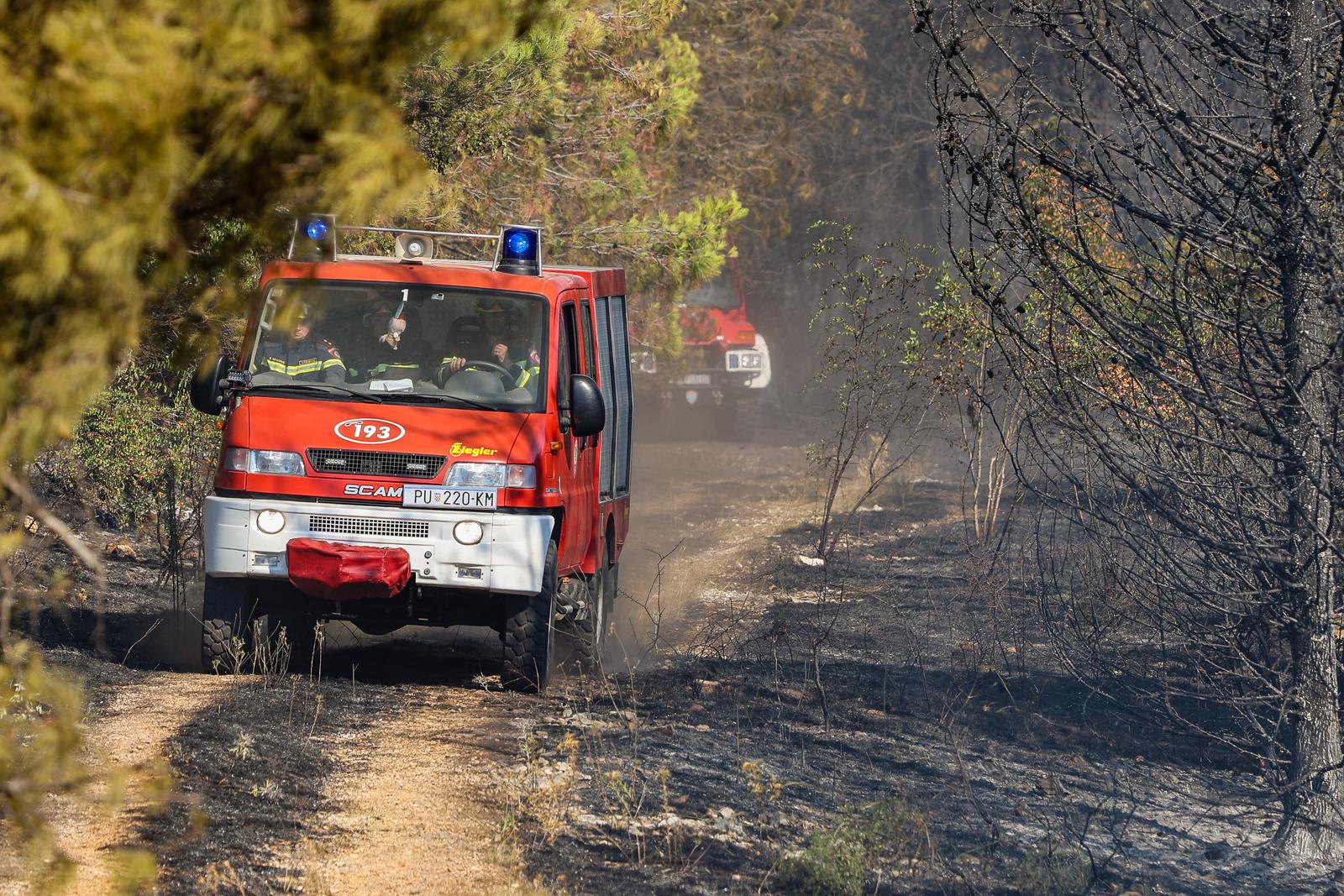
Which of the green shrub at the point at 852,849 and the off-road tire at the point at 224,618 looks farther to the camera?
the off-road tire at the point at 224,618

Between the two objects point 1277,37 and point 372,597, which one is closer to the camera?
point 1277,37

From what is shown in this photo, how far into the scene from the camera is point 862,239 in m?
33.5

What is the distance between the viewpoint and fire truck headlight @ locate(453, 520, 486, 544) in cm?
768

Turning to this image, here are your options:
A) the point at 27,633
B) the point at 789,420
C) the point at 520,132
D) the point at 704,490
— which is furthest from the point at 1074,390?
the point at 789,420

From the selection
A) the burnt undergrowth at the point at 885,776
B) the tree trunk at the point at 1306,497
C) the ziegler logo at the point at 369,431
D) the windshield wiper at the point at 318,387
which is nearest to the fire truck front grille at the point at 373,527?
the ziegler logo at the point at 369,431

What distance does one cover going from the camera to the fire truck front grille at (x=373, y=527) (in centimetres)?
768

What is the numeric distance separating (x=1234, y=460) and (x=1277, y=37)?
180cm

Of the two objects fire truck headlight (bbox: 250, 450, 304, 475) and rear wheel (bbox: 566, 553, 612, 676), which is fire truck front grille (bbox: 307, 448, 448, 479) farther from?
rear wheel (bbox: 566, 553, 612, 676)

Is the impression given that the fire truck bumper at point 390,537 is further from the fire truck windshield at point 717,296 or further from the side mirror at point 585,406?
the fire truck windshield at point 717,296

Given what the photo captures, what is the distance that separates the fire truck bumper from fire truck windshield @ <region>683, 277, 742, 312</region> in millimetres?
15837

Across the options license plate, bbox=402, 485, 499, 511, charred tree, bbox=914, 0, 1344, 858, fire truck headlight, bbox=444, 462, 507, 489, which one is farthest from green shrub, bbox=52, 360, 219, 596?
charred tree, bbox=914, 0, 1344, 858

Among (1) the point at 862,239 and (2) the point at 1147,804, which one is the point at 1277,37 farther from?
(1) the point at 862,239

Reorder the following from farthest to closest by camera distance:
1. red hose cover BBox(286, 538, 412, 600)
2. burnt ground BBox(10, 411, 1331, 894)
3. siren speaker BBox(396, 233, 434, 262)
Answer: siren speaker BBox(396, 233, 434, 262), red hose cover BBox(286, 538, 412, 600), burnt ground BBox(10, 411, 1331, 894)

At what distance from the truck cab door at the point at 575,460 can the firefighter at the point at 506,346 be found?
16cm
